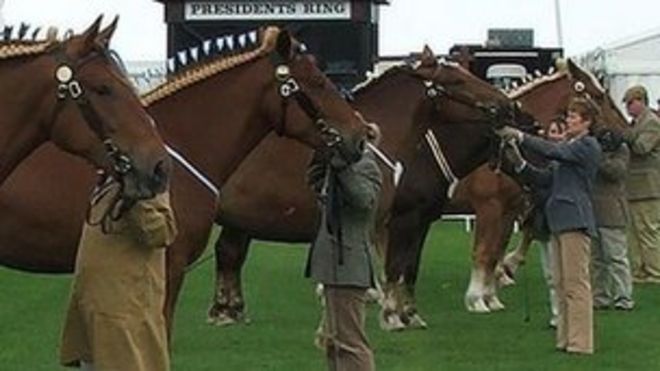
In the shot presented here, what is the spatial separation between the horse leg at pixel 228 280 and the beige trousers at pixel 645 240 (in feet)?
17.3

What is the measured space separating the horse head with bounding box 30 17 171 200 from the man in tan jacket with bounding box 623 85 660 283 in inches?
359

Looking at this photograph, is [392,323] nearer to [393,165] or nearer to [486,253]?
[486,253]

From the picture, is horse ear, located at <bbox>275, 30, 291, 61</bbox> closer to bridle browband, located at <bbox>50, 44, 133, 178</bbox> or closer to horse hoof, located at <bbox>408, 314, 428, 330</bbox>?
bridle browband, located at <bbox>50, 44, 133, 178</bbox>

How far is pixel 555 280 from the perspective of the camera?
11.0 m

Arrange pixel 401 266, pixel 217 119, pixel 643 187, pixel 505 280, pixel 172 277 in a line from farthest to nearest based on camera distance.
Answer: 1. pixel 643 187
2. pixel 505 280
3. pixel 401 266
4. pixel 217 119
5. pixel 172 277

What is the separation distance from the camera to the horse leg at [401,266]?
468 inches

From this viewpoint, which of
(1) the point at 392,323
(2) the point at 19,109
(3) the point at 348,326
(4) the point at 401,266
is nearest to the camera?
(2) the point at 19,109

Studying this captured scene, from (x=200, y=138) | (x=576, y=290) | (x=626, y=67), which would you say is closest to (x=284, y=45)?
(x=200, y=138)

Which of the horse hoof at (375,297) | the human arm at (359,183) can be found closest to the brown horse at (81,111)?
the human arm at (359,183)

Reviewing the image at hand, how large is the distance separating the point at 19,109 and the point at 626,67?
58.9ft

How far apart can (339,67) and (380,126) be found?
2259mm

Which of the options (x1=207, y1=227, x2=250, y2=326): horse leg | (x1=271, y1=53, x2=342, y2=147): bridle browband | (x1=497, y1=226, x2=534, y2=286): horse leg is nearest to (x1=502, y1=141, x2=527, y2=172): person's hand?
(x1=207, y1=227, x2=250, y2=326): horse leg

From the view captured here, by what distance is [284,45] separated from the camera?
7836 mm

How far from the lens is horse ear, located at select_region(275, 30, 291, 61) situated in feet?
25.6
